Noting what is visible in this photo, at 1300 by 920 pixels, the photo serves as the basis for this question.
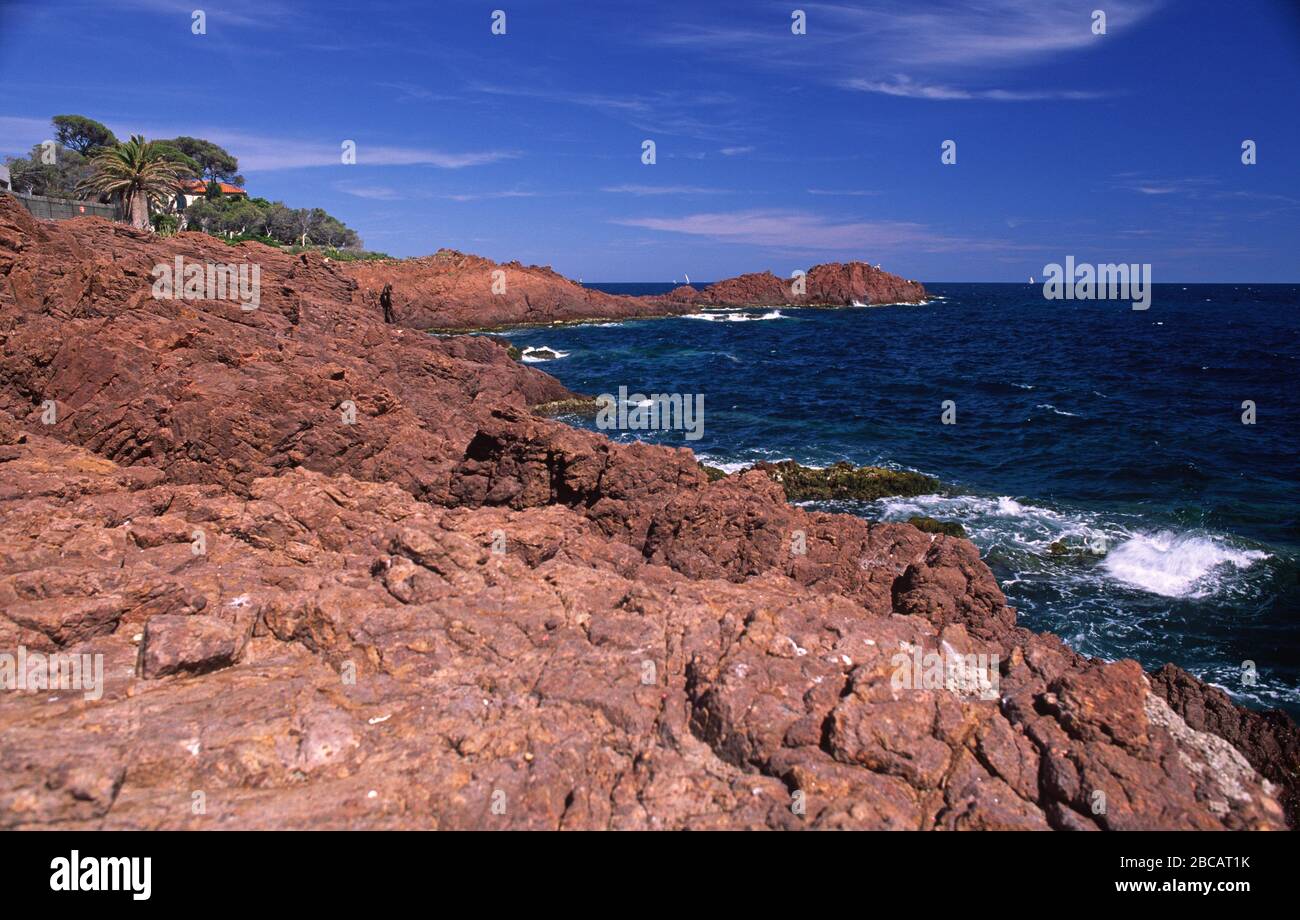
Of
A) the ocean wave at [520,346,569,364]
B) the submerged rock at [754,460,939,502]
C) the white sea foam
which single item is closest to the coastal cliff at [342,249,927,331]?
the ocean wave at [520,346,569,364]

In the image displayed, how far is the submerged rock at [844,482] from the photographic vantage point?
21453mm

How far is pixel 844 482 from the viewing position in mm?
22078

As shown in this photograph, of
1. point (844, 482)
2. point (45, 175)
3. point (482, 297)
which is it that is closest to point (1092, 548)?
point (844, 482)

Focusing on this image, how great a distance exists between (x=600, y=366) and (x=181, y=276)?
31.0m

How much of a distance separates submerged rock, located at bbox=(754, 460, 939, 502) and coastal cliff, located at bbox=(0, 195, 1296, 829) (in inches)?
327

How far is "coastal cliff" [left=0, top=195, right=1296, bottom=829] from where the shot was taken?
553cm

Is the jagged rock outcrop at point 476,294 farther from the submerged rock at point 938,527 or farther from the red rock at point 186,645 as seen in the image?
the red rock at point 186,645

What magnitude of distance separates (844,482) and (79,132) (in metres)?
118

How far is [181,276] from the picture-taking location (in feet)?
74.0

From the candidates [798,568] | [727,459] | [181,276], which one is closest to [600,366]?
[727,459]

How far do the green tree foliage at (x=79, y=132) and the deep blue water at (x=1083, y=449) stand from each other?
77.1 meters

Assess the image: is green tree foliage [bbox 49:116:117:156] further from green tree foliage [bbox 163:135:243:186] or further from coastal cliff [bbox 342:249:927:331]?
coastal cliff [bbox 342:249:927:331]

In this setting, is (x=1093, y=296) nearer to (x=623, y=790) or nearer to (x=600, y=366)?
(x=600, y=366)

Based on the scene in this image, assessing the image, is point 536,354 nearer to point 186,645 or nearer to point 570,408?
point 570,408
